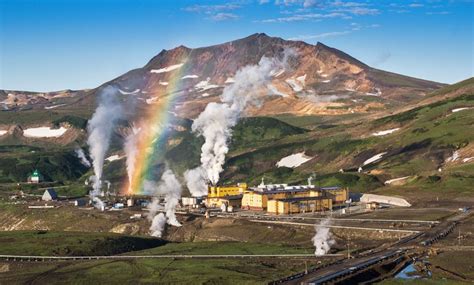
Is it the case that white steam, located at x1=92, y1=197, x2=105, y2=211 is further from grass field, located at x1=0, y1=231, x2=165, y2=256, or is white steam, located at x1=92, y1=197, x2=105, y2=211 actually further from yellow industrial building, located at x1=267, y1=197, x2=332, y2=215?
yellow industrial building, located at x1=267, y1=197, x2=332, y2=215

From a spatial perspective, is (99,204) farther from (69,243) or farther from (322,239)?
(322,239)

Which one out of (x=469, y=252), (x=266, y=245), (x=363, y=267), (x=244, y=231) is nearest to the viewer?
(x=363, y=267)

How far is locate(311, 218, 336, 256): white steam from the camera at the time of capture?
354 feet

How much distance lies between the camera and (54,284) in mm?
90312

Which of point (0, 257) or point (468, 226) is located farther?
point (468, 226)

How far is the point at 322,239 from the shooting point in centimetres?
11625

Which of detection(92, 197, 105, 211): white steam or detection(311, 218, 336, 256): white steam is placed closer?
detection(311, 218, 336, 256): white steam

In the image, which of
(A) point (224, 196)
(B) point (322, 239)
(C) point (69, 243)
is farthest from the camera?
(A) point (224, 196)

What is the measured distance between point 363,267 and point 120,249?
48029mm

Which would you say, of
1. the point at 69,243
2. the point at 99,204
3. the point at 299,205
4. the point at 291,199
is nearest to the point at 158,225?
the point at 69,243

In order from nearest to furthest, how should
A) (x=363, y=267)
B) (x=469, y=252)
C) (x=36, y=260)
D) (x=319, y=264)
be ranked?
(x=363, y=267) → (x=319, y=264) → (x=469, y=252) → (x=36, y=260)

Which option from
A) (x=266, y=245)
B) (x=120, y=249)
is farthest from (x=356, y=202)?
(x=120, y=249)

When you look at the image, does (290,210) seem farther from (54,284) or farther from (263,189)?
(54,284)

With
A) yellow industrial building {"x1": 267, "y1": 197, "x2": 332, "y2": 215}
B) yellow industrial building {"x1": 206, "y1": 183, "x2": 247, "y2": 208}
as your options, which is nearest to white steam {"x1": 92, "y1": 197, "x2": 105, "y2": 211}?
yellow industrial building {"x1": 206, "y1": 183, "x2": 247, "y2": 208}
